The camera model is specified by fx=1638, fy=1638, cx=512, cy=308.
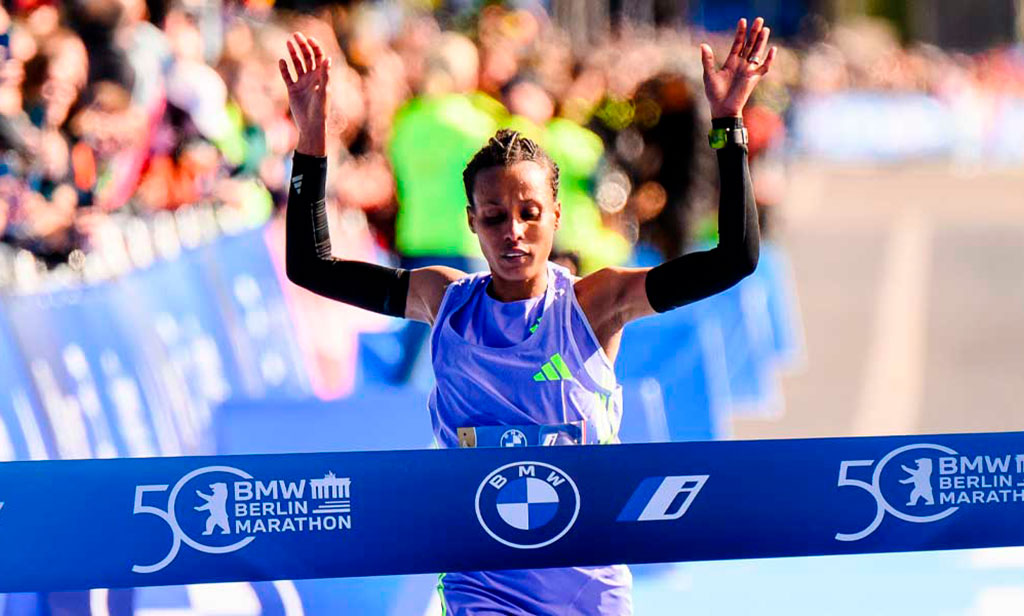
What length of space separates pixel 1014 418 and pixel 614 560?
645 cm

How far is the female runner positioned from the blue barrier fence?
0.92m

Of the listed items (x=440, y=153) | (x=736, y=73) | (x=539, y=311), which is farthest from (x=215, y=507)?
(x=440, y=153)

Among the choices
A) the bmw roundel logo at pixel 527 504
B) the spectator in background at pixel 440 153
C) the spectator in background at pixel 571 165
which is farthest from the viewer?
the spectator in background at pixel 571 165

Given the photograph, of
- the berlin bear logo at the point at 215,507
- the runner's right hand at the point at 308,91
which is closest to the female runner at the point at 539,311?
the runner's right hand at the point at 308,91

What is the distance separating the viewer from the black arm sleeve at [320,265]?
3883 mm

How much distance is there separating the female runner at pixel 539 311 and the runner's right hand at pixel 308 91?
309 mm

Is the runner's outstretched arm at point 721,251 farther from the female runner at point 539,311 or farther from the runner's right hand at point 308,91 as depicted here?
the runner's right hand at point 308,91

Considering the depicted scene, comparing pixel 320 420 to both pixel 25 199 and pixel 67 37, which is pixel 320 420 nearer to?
pixel 25 199

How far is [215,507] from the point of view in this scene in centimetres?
357

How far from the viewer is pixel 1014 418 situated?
9.55 metres

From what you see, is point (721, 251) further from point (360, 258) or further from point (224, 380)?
point (360, 258)

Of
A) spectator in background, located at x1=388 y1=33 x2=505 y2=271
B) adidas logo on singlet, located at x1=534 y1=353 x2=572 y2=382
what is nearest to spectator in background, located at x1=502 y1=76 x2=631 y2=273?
spectator in background, located at x1=388 y1=33 x2=505 y2=271

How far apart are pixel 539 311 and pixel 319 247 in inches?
22.2

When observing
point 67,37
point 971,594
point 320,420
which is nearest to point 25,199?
point 67,37
